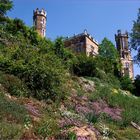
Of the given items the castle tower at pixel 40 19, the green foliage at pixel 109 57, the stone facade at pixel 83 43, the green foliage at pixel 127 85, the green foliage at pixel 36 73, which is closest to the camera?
the green foliage at pixel 36 73

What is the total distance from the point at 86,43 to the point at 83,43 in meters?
0.55

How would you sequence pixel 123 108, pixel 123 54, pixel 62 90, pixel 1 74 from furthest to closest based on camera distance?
pixel 123 54, pixel 123 108, pixel 62 90, pixel 1 74

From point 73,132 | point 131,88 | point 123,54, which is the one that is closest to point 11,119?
point 73,132

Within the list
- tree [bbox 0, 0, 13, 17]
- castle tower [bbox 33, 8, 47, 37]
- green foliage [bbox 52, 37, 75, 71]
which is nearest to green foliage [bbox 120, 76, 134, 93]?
green foliage [bbox 52, 37, 75, 71]

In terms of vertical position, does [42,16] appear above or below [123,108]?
above

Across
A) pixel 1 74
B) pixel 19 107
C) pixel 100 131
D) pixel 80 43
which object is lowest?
pixel 100 131

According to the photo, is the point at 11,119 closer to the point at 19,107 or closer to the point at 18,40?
the point at 19,107

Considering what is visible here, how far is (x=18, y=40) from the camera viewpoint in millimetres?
30516

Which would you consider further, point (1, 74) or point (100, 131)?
point (1, 74)

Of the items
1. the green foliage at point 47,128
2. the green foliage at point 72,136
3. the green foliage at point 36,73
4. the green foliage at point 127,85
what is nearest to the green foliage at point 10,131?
the green foliage at point 47,128

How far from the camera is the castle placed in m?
63.0

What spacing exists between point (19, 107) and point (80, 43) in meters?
49.6

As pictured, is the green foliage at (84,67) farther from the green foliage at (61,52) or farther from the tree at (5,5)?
the tree at (5,5)

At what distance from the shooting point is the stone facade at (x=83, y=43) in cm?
6270
